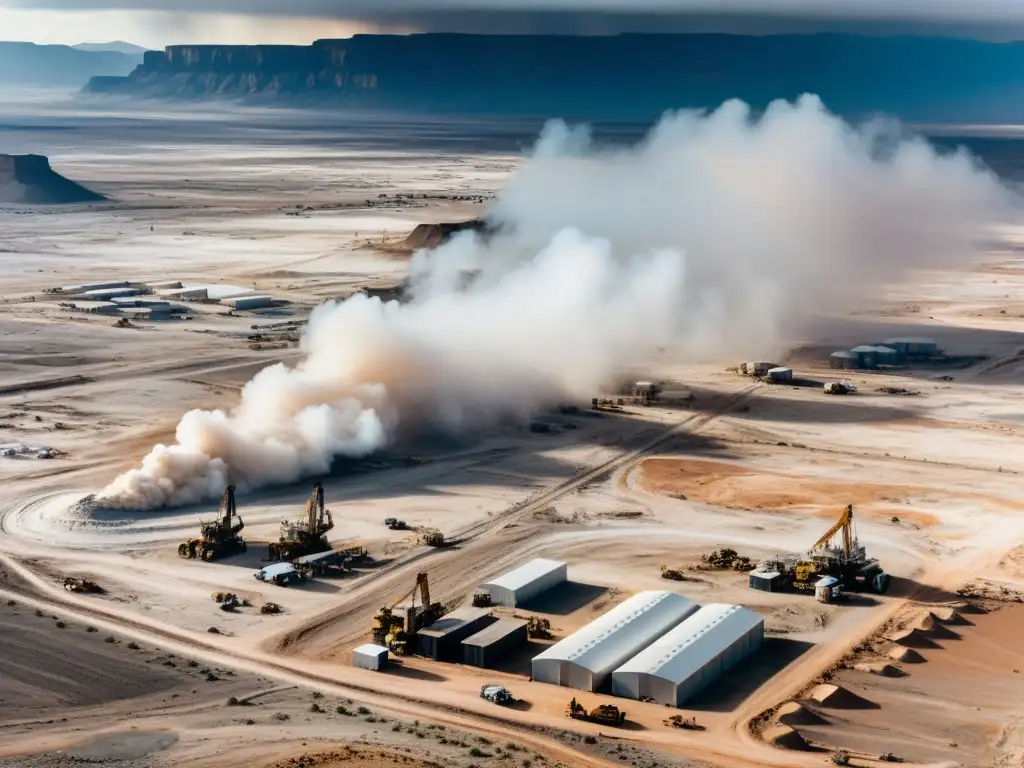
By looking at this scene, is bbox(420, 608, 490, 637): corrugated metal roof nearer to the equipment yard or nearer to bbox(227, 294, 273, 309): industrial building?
the equipment yard

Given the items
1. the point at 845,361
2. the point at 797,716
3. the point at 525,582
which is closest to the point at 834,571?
the point at 525,582

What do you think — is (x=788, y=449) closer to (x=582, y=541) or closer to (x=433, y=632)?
(x=582, y=541)

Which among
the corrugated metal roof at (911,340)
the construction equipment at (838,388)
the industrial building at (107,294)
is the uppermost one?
the corrugated metal roof at (911,340)

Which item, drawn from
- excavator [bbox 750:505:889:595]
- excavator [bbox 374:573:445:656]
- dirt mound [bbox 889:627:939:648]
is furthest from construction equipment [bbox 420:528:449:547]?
dirt mound [bbox 889:627:939:648]

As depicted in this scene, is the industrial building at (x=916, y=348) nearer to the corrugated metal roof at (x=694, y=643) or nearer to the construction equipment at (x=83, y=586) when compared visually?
the corrugated metal roof at (x=694, y=643)

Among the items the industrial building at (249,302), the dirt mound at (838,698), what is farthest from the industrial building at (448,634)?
the industrial building at (249,302)

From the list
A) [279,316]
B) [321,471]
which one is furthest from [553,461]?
[279,316]

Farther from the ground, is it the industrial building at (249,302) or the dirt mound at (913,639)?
the industrial building at (249,302)

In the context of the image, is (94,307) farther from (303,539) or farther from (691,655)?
(691,655)
